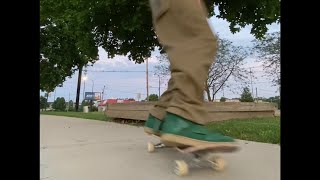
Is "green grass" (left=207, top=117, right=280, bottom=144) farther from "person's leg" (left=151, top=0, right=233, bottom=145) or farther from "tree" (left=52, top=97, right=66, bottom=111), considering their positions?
"tree" (left=52, top=97, right=66, bottom=111)

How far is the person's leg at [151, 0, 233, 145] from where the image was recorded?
1.25 m

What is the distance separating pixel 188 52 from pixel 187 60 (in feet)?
0.09

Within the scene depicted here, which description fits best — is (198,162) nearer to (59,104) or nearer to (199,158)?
(199,158)

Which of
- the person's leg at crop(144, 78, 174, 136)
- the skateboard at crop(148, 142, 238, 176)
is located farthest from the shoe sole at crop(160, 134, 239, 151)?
the person's leg at crop(144, 78, 174, 136)

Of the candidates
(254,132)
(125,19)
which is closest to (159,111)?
(254,132)

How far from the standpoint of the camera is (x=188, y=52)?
127cm

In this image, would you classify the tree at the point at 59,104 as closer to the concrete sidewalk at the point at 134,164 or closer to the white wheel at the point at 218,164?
the concrete sidewalk at the point at 134,164

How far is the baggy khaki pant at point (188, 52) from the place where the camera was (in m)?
1.26

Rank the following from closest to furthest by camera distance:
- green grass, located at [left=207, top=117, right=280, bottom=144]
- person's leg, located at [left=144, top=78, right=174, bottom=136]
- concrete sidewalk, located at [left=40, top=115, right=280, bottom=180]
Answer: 1. concrete sidewalk, located at [left=40, top=115, right=280, bottom=180]
2. person's leg, located at [left=144, top=78, right=174, bottom=136]
3. green grass, located at [left=207, top=117, right=280, bottom=144]

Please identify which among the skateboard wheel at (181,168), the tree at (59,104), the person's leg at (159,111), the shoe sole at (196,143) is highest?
the person's leg at (159,111)

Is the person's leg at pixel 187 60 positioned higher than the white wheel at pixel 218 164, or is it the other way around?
the person's leg at pixel 187 60

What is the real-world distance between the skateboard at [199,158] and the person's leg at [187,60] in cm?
4

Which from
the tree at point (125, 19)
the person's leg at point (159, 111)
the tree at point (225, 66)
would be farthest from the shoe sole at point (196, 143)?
the tree at point (225, 66)
